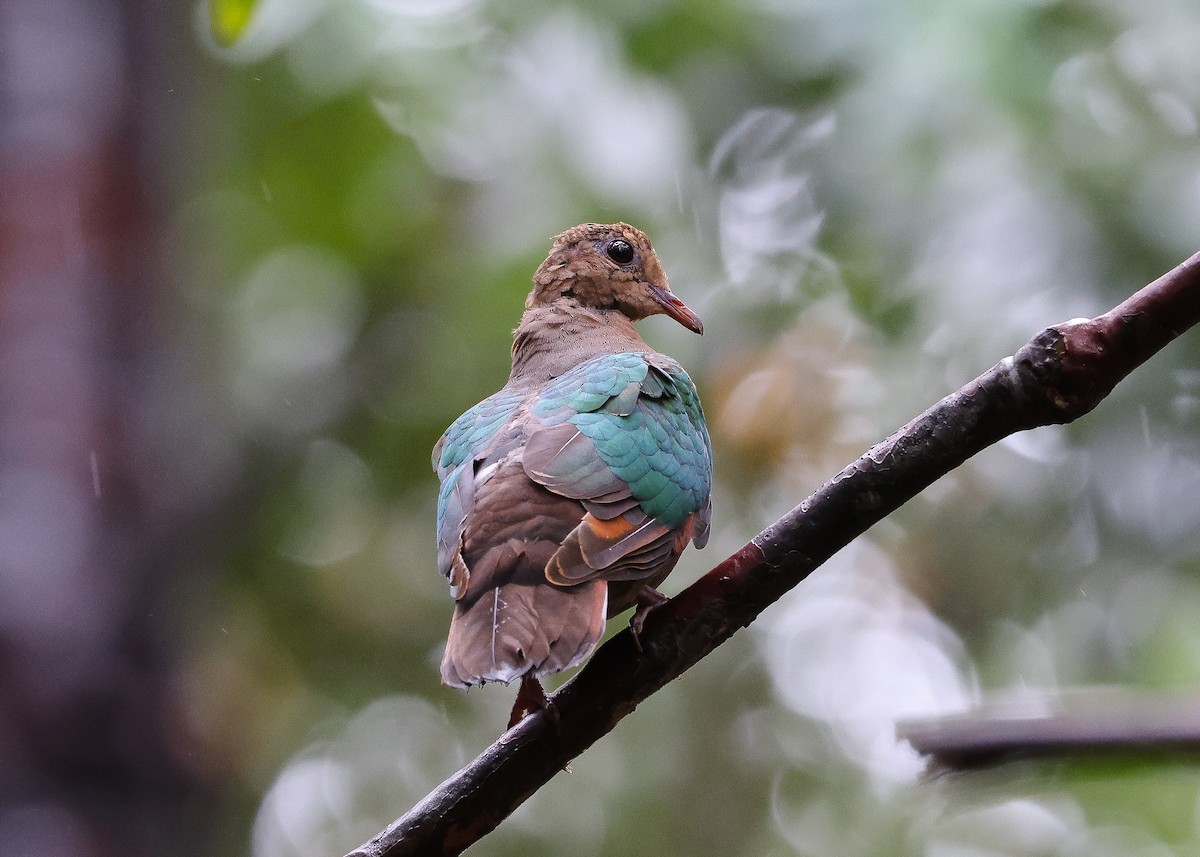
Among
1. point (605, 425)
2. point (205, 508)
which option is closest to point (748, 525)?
point (205, 508)

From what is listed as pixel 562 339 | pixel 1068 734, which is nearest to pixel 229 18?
pixel 1068 734

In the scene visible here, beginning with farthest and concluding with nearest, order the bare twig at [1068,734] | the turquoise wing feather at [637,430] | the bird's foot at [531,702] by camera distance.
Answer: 1. the turquoise wing feather at [637,430]
2. the bird's foot at [531,702]
3. the bare twig at [1068,734]

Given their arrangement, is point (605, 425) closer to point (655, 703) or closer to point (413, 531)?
point (413, 531)

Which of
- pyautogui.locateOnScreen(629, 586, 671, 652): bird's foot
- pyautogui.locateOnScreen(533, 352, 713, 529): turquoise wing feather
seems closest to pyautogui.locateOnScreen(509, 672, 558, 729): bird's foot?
pyautogui.locateOnScreen(629, 586, 671, 652): bird's foot

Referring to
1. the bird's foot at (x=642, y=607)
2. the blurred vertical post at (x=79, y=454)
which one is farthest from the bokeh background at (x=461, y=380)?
the bird's foot at (x=642, y=607)

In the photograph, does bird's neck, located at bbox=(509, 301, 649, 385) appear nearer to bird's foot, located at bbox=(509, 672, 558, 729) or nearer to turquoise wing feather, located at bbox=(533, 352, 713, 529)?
turquoise wing feather, located at bbox=(533, 352, 713, 529)

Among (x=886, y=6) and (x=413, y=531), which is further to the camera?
(x=413, y=531)

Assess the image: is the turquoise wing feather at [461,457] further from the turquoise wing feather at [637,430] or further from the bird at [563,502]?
the turquoise wing feather at [637,430]

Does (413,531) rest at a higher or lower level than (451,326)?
lower
